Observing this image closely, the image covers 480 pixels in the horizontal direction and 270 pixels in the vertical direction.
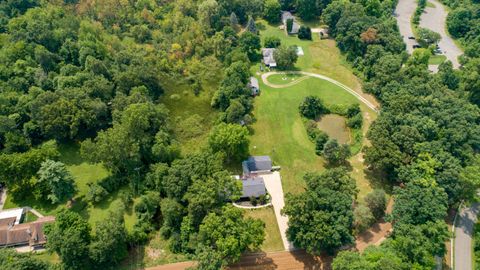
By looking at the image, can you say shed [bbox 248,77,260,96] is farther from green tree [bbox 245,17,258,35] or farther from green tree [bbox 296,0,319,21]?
green tree [bbox 296,0,319,21]

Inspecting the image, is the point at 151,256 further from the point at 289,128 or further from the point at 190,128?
the point at 289,128

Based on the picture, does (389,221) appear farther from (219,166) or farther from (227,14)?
(227,14)

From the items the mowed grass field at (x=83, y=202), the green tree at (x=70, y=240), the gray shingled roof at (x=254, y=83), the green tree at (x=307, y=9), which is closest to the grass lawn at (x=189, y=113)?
the gray shingled roof at (x=254, y=83)

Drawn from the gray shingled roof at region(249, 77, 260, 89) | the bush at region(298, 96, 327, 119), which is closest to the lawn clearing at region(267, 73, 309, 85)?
the gray shingled roof at region(249, 77, 260, 89)

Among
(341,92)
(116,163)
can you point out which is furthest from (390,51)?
(116,163)

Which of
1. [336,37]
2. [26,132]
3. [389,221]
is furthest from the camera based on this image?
[336,37]

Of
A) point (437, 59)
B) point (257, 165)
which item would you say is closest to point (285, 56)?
point (257, 165)
